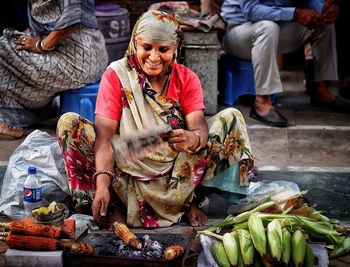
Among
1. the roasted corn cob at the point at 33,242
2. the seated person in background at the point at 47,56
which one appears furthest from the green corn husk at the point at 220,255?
the seated person in background at the point at 47,56

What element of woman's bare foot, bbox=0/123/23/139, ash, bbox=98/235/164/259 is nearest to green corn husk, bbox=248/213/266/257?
ash, bbox=98/235/164/259

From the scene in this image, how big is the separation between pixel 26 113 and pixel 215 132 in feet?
8.51

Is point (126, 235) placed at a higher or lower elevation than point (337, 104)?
higher

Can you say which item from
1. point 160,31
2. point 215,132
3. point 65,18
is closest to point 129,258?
point 215,132

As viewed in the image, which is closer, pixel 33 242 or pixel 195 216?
pixel 33 242

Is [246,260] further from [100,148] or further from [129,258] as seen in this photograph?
[100,148]

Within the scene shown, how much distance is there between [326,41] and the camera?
23.6ft

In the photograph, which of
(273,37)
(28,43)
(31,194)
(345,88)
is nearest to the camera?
(31,194)

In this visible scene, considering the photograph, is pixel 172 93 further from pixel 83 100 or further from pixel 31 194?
pixel 83 100

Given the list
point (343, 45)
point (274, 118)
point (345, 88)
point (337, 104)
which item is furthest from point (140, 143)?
point (343, 45)

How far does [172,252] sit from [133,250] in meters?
0.23

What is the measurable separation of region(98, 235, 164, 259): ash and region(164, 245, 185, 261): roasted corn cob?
1.7 inches

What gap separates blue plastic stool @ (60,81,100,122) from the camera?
A: 6.28 m

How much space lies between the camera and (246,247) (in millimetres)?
3826
